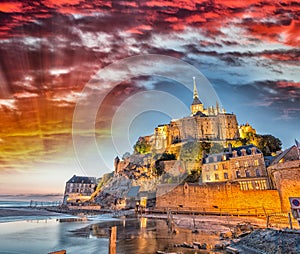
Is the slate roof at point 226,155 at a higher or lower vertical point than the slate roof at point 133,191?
higher

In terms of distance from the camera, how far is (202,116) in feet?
257

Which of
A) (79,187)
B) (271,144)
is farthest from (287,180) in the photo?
(79,187)

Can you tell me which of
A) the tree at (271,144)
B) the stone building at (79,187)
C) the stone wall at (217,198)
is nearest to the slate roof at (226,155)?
the stone wall at (217,198)

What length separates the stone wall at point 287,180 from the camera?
23.0m

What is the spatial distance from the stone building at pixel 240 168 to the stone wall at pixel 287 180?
9885 mm

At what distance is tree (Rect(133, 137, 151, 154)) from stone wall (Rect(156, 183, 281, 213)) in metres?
43.8

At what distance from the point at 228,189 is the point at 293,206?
2444 centimetres

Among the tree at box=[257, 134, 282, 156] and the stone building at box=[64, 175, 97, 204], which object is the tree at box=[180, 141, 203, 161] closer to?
the tree at box=[257, 134, 282, 156]

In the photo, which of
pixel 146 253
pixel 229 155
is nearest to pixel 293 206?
pixel 146 253

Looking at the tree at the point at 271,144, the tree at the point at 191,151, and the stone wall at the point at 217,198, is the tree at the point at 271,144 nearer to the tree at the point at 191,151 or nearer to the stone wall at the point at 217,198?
the tree at the point at 191,151

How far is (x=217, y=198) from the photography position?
31.4 m

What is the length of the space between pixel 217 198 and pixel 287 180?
10.5 meters

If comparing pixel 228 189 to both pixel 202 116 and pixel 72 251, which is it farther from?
pixel 202 116

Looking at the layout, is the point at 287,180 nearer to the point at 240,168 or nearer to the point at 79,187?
the point at 240,168
